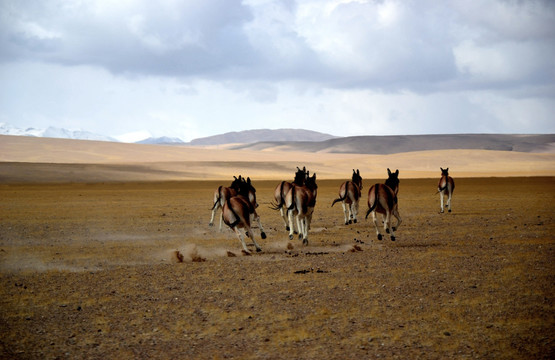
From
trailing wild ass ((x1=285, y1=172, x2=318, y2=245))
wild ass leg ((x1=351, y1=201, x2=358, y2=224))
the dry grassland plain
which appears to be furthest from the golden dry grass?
trailing wild ass ((x1=285, y1=172, x2=318, y2=245))

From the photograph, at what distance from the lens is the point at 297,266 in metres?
12.4

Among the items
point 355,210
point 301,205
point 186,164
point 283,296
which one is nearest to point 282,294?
point 283,296

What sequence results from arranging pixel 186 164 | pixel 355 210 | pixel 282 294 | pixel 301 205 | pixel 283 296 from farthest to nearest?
1. pixel 186 164
2. pixel 355 210
3. pixel 301 205
4. pixel 282 294
5. pixel 283 296

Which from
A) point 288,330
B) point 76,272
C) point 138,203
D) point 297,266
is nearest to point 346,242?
point 297,266

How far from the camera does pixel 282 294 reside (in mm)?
9891

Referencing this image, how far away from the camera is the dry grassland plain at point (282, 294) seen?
743 centimetres

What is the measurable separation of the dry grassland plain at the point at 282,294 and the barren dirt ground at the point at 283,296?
29mm

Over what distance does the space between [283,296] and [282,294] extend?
0.44ft

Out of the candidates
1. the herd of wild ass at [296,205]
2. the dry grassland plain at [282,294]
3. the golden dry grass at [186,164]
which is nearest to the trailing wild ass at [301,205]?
the herd of wild ass at [296,205]

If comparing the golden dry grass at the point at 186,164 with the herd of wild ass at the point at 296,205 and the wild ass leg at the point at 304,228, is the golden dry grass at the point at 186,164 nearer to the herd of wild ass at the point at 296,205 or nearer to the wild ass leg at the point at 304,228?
the herd of wild ass at the point at 296,205

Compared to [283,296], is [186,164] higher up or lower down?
higher up

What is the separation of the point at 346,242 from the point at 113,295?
7557mm

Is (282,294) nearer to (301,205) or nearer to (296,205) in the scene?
(301,205)

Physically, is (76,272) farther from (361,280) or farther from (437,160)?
(437,160)
